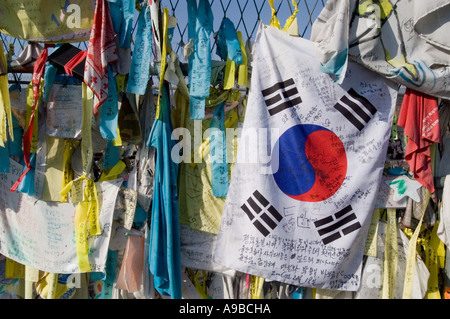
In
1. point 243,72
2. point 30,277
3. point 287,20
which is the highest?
point 287,20

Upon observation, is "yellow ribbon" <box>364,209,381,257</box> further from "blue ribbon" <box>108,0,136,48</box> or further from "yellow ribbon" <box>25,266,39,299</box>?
"yellow ribbon" <box>25,266,39,299</box>

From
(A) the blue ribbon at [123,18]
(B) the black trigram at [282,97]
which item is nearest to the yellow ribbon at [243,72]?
(B) the black trigram at [282,97]

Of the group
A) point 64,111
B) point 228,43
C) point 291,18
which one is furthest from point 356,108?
point 64,111

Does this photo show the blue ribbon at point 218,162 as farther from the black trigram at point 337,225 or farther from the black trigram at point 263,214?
the black trigram at point 337,225

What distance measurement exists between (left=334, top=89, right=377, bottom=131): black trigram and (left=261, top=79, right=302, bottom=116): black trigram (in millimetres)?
170

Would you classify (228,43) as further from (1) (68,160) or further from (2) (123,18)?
(1) (68,160)

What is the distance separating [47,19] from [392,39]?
4.66ft

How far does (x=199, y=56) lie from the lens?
169 cm

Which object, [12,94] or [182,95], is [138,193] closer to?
[182,95]

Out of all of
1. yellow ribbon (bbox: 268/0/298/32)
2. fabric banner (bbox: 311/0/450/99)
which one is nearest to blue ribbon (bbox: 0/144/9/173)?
yellow ribbon (bbox: 268/0/298/32)

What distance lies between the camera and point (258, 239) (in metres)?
1.62

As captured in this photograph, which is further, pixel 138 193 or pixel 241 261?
pixel 138 193

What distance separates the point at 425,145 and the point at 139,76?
1175 millimetres
